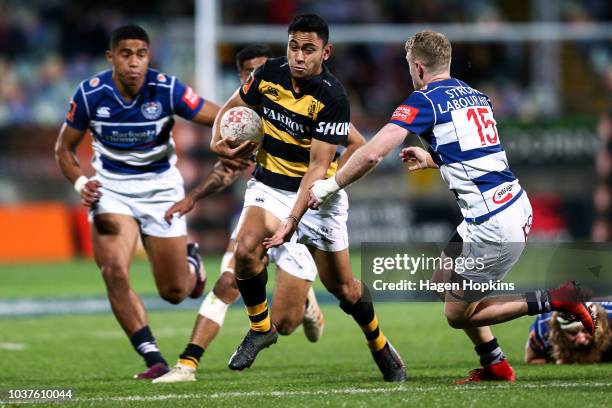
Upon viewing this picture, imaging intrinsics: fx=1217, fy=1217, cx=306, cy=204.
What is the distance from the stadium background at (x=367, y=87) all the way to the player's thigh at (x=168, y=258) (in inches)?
361

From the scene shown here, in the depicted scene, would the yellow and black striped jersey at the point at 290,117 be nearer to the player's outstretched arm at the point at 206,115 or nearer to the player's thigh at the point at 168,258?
the player's outstretched arm at the point at 206,115

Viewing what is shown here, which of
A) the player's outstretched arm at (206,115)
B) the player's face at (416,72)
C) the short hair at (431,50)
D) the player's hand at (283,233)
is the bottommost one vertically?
the player's hand at (283,233)

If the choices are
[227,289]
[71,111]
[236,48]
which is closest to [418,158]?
[227,289]

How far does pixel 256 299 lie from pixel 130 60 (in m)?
2.19

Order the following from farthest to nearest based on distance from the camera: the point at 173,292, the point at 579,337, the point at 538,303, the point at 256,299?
the point at 173,292 < the point at 579,337 < the point at 256,299 < the point at 538,303

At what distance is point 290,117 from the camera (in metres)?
7.74

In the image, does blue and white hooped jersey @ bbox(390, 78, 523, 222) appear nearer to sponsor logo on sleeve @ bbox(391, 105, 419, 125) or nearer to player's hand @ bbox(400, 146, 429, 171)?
sponsor logo on sleeve @ bbox(391, 105, 419, 125)

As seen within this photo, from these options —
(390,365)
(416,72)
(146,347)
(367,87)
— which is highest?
(416,72)

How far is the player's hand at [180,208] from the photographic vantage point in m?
8.93

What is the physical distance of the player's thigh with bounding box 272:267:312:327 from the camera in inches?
329

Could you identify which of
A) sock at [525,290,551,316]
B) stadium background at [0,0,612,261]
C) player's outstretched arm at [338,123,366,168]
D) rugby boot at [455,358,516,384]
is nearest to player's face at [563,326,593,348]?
rugby boot at [455,358,516,384]

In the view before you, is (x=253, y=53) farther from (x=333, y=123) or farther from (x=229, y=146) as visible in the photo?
(x=333, y=123)

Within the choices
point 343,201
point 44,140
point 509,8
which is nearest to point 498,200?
point 343,201

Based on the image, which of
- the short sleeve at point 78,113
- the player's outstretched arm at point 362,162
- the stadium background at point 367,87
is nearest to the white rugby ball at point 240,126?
the player's outstretched arm at point 362,162
